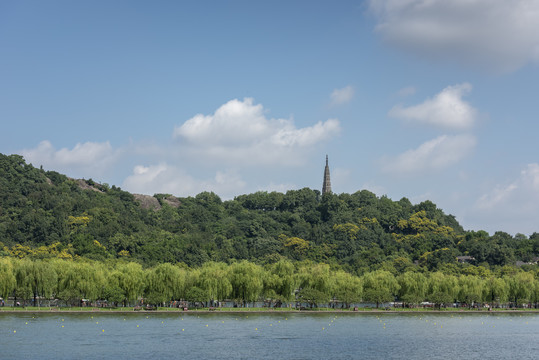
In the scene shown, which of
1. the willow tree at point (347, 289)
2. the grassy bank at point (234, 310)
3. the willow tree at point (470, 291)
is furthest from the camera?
the willow tree at point (470, 291)

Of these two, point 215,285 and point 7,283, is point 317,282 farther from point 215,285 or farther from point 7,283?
point 7,283

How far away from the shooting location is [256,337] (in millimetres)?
75062

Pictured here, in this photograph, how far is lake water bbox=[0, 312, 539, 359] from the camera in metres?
64.8

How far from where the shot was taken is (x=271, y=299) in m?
110

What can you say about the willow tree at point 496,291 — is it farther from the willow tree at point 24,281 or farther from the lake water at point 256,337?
the willow tree at point 24,281

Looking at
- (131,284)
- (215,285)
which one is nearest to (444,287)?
(215,285)

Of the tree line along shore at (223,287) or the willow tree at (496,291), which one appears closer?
the tree line along shore at (223,287)

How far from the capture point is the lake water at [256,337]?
212ft

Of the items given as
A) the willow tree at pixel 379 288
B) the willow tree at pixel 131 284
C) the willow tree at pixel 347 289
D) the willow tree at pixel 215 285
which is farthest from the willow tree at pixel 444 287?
the willow tree at pixel 131 284

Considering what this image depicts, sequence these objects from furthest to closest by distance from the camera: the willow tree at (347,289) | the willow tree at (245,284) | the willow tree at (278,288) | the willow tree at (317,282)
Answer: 1. the willow tree at (317,282)
2. the willow tree at (347,289)
3. the willow tree at (278,288)
4. the willow tree at (245,284)

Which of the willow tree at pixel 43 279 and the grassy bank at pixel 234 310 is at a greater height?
the willow tree at pixel 43 279

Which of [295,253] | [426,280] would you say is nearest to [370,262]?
[295,253]

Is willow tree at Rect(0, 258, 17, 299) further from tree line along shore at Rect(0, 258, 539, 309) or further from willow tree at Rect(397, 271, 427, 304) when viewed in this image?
willow tree at Rect(397, 271, 427, 304)

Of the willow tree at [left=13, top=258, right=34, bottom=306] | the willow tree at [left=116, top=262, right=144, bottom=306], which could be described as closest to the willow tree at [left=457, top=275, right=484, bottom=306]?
the willow tree at [left=116, top=262, right=144, bottom=306]
